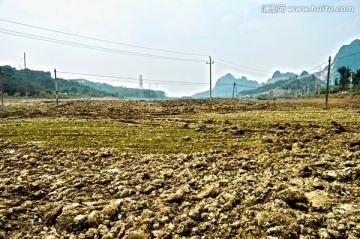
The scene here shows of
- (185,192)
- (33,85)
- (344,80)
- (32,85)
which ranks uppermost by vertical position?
(344,80)

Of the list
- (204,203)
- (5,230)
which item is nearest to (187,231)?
(204,203)

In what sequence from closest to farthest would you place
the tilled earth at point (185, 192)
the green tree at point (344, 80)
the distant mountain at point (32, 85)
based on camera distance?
the tilled earth at point (185, 192), the distant mountain at point (32, 85), the green tree at point (344, 80)

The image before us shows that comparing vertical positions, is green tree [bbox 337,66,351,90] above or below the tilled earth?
above

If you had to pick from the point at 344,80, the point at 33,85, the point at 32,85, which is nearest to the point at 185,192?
the point at 344,80

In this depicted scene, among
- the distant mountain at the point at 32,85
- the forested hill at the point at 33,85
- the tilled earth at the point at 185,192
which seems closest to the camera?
the tilled earth at the point at 185,192

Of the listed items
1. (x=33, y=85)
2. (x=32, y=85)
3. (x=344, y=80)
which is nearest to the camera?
(x=344, y=80)

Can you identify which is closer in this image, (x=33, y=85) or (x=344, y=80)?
(x=344, y=80)

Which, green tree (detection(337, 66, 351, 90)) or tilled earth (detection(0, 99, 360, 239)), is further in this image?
Result: green tree (detection(337, 66, 351, 90))

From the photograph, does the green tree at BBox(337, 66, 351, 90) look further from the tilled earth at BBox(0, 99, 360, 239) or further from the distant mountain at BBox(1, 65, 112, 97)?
the distant mountain at BBox(1, 65, 112, 97)

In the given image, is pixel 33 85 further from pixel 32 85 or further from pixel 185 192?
pixel 185 192

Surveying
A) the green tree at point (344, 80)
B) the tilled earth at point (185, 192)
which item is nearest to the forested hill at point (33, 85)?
the tilled earth at point (185, 192)

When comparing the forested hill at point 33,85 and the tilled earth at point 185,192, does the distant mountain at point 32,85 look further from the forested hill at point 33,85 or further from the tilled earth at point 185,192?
the tilled earth at point 185,192

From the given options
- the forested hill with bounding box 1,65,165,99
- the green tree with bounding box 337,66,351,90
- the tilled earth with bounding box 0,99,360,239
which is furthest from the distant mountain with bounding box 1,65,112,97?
the green tree with bounding box 337,66,351,90

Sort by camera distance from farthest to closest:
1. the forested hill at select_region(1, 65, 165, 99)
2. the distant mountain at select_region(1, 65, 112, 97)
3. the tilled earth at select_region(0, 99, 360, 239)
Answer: the distant mountain at select_region(1, 65, 112, 97), the forested hill at select_region(1, 65, 165, 99), the tilled earth at select_region(0, 99, 360, 239)
